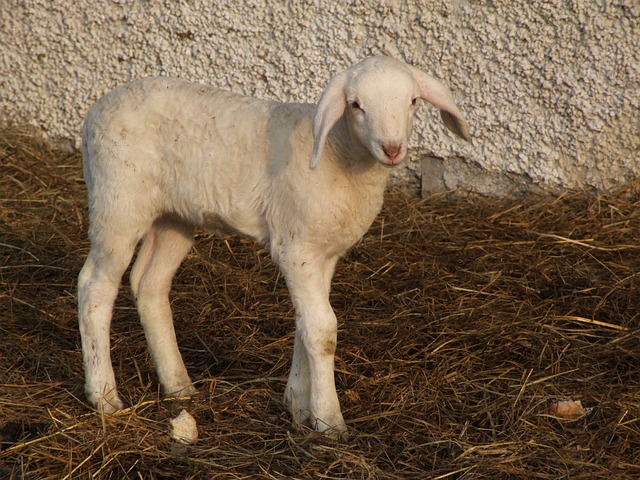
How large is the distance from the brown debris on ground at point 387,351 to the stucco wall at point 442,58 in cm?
26

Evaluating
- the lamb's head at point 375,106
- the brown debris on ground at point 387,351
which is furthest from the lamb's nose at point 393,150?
the brown debris on ground at point 387,351

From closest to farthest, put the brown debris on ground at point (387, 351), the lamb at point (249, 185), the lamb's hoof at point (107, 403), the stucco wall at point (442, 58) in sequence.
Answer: the brown debris on ground at point (387, 351) < the lamb at point (249, 185) < the lamb's hoof at point (107, 403) < the stucco wall at point (442, 58)

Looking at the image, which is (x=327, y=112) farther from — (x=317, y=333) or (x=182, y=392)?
(x=182, y=392)

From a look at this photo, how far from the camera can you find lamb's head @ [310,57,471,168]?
2609mm

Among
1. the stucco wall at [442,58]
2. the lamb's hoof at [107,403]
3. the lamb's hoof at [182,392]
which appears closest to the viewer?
the lamb's hoof at [107,403]

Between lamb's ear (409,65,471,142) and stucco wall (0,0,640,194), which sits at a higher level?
lamb's ear (409,65,471,142)

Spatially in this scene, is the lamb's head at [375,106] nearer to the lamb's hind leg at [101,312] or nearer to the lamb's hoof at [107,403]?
the lamb's hind leg at [101,312]

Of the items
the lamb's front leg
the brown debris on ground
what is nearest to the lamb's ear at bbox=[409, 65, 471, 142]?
the lamb's front leg

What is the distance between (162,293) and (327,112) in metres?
1.06

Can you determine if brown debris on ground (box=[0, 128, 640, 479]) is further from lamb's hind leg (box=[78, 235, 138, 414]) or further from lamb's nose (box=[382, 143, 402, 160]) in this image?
lamb's nose (box=[382, 143, 402, 160])

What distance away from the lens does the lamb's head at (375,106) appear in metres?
2.61

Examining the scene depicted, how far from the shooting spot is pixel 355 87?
2.71 meters

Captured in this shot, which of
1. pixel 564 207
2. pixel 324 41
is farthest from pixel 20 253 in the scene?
pixel 564 207

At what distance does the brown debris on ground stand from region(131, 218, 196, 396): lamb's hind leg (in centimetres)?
9
